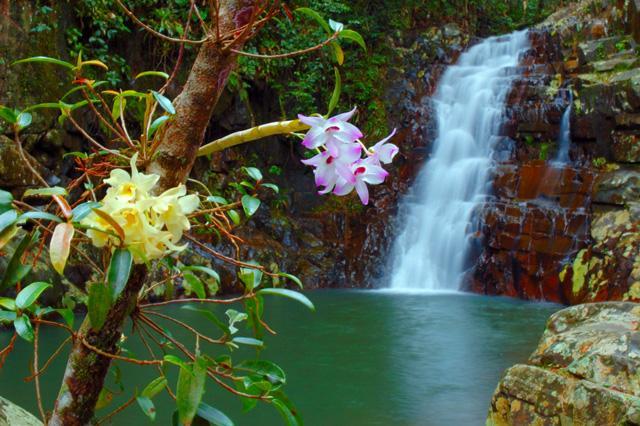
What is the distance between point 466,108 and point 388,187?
6.41 feet

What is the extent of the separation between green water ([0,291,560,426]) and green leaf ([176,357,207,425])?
291cm

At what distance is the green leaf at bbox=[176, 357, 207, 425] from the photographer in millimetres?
829

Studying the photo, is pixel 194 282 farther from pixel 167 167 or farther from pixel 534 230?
pixel 534 230

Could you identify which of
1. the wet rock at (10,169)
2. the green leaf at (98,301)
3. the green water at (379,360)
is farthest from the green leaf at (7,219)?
the wet rock at (10,169)

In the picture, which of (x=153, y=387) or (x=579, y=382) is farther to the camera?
(x=579, y=382)

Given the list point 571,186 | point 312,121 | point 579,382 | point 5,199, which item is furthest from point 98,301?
point 571,186

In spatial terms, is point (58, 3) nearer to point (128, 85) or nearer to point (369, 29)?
point (128, 85)

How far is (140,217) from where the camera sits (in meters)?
0.75

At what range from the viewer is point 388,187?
1080 centimetres

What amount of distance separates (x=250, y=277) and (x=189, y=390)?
0.27 metres

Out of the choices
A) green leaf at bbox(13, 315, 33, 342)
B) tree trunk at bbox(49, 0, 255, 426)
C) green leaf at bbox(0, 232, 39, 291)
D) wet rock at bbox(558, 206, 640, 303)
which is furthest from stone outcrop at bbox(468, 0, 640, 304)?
green leaf at bbox(0, 232, 39, 291)

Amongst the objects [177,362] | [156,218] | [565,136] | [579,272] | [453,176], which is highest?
[565,136]

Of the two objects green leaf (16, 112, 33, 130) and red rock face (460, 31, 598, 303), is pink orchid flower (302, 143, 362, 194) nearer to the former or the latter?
green leaf (16, 112, 33, 130)

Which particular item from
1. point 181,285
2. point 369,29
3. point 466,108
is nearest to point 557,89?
point 466,108
